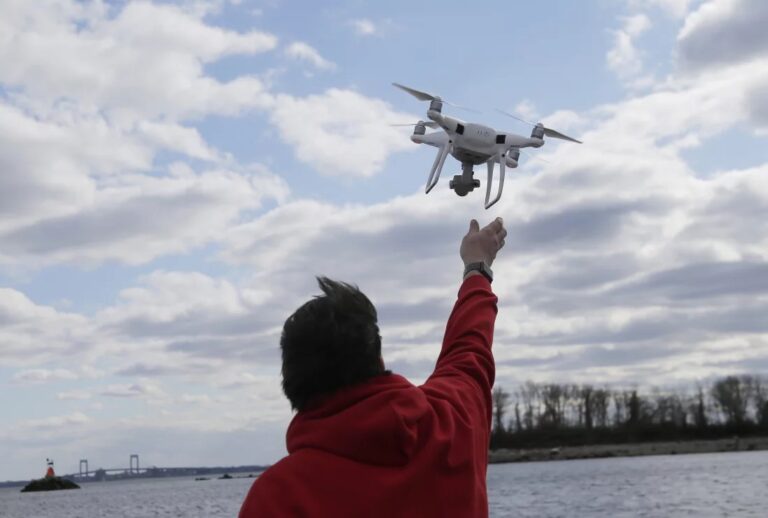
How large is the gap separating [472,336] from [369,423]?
0.77 m

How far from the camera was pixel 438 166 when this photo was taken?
4375mm

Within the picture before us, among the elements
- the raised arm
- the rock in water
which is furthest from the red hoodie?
the rock in water

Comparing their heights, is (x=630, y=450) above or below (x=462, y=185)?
below

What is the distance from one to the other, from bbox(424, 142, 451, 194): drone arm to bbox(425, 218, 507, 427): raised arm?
311 mm

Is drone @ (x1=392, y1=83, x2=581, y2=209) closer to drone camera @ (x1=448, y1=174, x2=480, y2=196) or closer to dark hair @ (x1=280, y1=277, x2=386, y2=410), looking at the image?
drone camera @ (x1=448, y1=174, x2=480, y2=196)

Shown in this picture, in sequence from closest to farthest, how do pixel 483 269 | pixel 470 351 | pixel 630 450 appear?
pixel 470 351
pixel 483 269
pixel 630 450

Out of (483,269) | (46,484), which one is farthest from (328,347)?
(46,484)

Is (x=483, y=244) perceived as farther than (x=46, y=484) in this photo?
No

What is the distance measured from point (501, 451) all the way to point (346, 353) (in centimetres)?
18329

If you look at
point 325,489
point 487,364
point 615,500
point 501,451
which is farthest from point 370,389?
point 501,451

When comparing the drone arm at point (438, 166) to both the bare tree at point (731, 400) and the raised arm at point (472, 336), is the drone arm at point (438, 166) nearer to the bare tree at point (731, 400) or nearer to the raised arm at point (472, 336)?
the raised arm at point (472, 336)

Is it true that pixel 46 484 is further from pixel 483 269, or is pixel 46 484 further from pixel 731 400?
pixel 483 269

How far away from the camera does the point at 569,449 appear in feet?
589

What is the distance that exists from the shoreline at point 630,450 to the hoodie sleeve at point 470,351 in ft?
539
